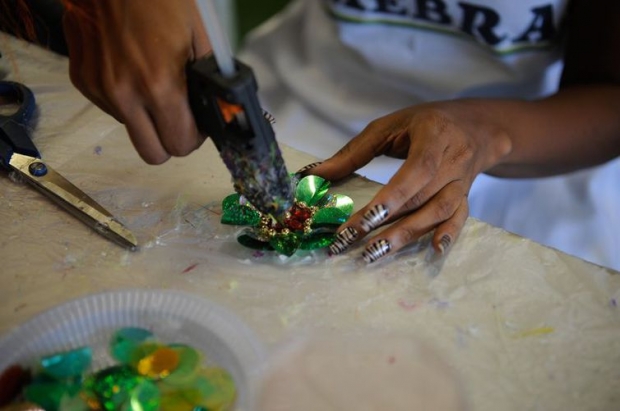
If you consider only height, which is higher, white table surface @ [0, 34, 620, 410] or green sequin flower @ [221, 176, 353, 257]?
green sequin flower @ [221, 176, 353, 257]

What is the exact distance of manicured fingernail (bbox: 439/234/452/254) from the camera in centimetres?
49

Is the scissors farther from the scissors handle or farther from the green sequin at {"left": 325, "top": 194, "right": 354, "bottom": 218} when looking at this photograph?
the green sequin at {"left": 325, "top": 194, "right": 354, "bottom": 218}

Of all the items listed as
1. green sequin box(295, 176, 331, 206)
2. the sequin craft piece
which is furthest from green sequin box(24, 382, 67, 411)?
green sequin box(295, 176, 331, 206)

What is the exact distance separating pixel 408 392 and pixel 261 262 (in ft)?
0.56

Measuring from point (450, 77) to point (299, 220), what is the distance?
0.31m

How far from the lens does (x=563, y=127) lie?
64cm

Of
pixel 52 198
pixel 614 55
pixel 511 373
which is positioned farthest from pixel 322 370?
pixel 614 55

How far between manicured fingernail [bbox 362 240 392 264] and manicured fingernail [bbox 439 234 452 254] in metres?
0.04

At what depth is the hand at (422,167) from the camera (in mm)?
492

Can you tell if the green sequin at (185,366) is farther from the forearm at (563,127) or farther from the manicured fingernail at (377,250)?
the forearm at (563,127)

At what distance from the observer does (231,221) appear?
525 millimetres

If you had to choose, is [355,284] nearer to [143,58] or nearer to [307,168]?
[307,168]

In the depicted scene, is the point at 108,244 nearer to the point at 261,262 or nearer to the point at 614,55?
the point at 261,262

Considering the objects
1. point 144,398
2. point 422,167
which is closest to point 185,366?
point 144,398
